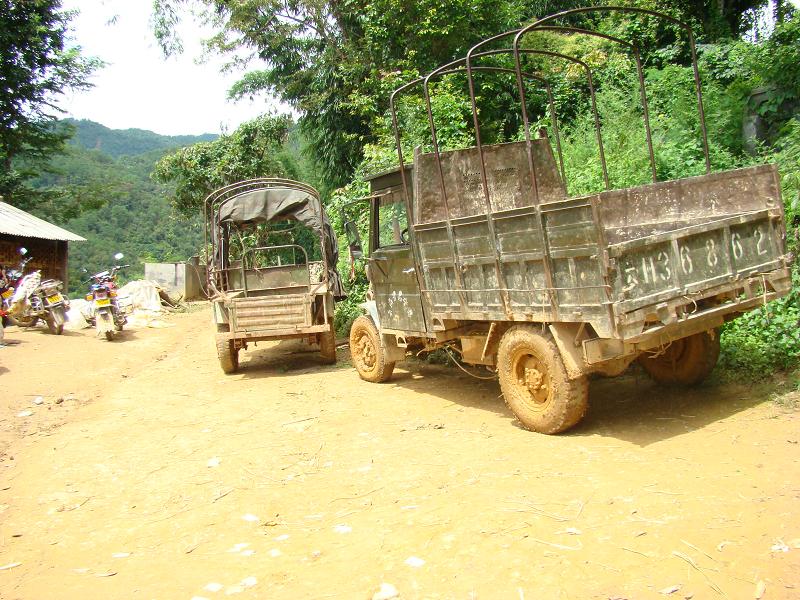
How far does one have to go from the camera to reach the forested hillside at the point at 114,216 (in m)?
26.5

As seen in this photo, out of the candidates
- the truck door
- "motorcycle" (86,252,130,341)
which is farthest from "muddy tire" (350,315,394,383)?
"motorcycle" (86,252,130,341)

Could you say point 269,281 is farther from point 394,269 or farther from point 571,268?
point 571,268

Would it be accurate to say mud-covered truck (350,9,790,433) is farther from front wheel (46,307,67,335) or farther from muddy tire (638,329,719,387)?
front wheel (46,307,67,335)

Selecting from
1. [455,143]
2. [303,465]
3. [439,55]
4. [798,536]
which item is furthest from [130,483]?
[439,55]

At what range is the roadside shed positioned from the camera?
16.0m

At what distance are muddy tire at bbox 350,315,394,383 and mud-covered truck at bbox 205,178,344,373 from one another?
0.96m

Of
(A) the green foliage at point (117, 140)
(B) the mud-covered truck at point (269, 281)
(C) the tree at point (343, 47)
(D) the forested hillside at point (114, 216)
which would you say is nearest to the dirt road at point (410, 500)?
(B) the mud-covered truck at point (269, 281)

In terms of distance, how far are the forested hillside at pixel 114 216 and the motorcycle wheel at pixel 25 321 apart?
41.5 feet

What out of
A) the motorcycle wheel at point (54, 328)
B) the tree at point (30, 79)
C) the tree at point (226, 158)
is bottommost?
the motorcycle wheel at point (54, 328)

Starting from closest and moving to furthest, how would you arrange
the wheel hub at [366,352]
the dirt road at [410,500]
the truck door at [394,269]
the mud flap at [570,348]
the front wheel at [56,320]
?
1. the dirt road at [410,500]
2. the mud flap at [570,348]
3. the truck door at [394,269]
4. the wheel hub at [366,352]
5. the front wheel at [56,320]

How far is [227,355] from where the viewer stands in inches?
352

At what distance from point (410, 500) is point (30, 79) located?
80.2ft

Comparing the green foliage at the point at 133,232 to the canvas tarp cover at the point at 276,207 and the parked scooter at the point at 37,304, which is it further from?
the canvas tarp cover at the point at 276,207

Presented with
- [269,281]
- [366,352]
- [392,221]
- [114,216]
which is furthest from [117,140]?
[392,221]
